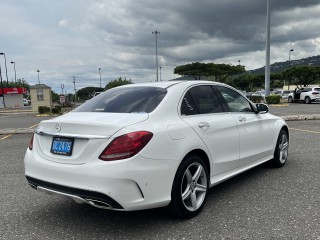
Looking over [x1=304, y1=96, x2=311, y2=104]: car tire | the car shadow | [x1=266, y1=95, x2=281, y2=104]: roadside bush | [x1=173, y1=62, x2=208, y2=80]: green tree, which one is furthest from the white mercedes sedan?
[x1=173, y1=62, x2=208, y2=80]: green tree

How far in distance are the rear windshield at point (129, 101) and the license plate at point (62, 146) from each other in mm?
669

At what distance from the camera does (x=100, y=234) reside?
138 inches

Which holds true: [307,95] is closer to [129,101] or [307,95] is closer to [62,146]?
[129,101]

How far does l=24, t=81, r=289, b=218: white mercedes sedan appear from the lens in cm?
322

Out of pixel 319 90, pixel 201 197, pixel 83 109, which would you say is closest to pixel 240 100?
pixel 201 197

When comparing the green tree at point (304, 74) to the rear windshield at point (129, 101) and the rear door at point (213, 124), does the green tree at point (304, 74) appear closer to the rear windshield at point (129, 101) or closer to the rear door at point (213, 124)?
the rear door at point (213, 124)

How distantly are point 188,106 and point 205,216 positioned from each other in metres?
1.30

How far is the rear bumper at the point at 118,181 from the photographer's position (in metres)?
3.16

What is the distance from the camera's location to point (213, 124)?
14.0ft

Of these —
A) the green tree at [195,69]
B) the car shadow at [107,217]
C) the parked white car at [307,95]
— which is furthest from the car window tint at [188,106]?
the green tree at [195,69]

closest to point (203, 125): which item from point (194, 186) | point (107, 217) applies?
point (194, 186)

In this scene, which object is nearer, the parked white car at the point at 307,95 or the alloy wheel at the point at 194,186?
the alloy wheel at the point at 194,186

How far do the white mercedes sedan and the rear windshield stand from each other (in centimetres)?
1

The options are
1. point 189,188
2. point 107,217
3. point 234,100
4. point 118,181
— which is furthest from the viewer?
point 234,100
